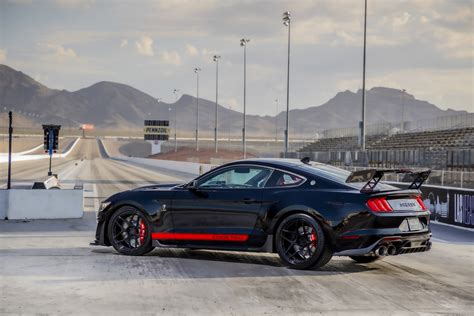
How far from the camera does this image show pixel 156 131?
132 metres

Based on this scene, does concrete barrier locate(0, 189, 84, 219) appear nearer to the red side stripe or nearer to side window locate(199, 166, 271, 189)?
the red side stripe

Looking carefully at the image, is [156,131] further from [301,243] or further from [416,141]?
[301,243]

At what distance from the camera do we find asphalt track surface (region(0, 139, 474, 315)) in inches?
287

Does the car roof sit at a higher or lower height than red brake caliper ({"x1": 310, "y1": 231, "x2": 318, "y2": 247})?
higher

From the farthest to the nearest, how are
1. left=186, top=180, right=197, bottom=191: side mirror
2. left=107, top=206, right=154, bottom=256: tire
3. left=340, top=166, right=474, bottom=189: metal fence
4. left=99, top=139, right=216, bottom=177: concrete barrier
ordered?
left=99, top=139, right=216, bottom=177: concrete barrier
left=340, top=166, right=474, bottom=189: metal fence
left=107, top=206, right=154, bottom=256: tire
left=186, top=180, right=197, bottom=191: side mirror

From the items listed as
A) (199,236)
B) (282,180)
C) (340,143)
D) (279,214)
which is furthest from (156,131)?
(279,214)

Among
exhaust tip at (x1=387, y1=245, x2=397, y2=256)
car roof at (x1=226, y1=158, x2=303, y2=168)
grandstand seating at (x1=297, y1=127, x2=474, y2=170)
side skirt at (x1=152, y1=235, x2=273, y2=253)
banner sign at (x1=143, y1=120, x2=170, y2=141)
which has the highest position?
banner sign at (x1=143, y1=120, x2=170, y2=141)

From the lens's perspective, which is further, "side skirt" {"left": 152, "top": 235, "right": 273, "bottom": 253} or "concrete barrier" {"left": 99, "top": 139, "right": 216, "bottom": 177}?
"concrete barrier" {"left": 99, "top": 139, "right": 216, "bottom": 177}

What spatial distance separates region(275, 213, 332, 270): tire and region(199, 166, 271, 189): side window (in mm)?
785

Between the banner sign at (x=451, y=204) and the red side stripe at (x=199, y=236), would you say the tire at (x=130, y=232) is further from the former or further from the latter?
the banner sign at (x=451, y=204)

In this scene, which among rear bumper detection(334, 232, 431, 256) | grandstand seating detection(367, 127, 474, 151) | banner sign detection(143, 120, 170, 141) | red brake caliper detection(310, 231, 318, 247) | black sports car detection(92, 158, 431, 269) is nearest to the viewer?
rear bumper detection(334, 232, 431, 256)

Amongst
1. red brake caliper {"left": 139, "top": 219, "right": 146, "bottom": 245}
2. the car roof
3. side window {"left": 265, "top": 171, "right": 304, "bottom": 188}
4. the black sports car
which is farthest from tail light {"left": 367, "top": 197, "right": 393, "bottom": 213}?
red brake caliper {"left": 139, "top": 219, "right": 146, "bottom": 245}

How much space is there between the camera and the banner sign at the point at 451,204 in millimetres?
16766

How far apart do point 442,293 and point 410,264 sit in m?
2.31
